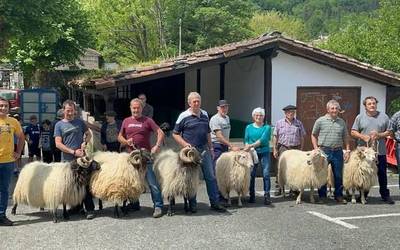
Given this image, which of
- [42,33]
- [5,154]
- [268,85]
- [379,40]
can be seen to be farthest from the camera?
[379,40]

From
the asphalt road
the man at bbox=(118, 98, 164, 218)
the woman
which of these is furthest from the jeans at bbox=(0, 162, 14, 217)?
the woman

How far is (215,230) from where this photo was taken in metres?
7.48

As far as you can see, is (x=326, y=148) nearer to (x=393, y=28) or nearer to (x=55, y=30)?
(x=55, y=30)

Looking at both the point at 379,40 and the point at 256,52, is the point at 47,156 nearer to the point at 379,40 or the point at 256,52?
the point at 256,52

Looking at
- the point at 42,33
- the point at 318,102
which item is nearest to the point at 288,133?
the point at 318,102

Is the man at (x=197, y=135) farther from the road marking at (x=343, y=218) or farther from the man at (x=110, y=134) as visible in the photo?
the man at (x=110, y=134)

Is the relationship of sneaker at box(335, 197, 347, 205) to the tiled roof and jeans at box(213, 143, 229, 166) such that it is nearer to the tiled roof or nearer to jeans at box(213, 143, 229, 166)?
jeans at box(213, 143, 229, 166)

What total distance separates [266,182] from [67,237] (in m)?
3.67

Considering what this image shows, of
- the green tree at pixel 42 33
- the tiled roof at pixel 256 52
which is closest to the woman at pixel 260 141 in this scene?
the tiled roof at pixel 256 52

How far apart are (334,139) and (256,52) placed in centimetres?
509

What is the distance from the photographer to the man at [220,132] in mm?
9242

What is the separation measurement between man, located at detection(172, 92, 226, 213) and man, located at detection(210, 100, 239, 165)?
581mm

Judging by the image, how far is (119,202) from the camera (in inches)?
317

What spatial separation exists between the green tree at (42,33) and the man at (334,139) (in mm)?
7498
